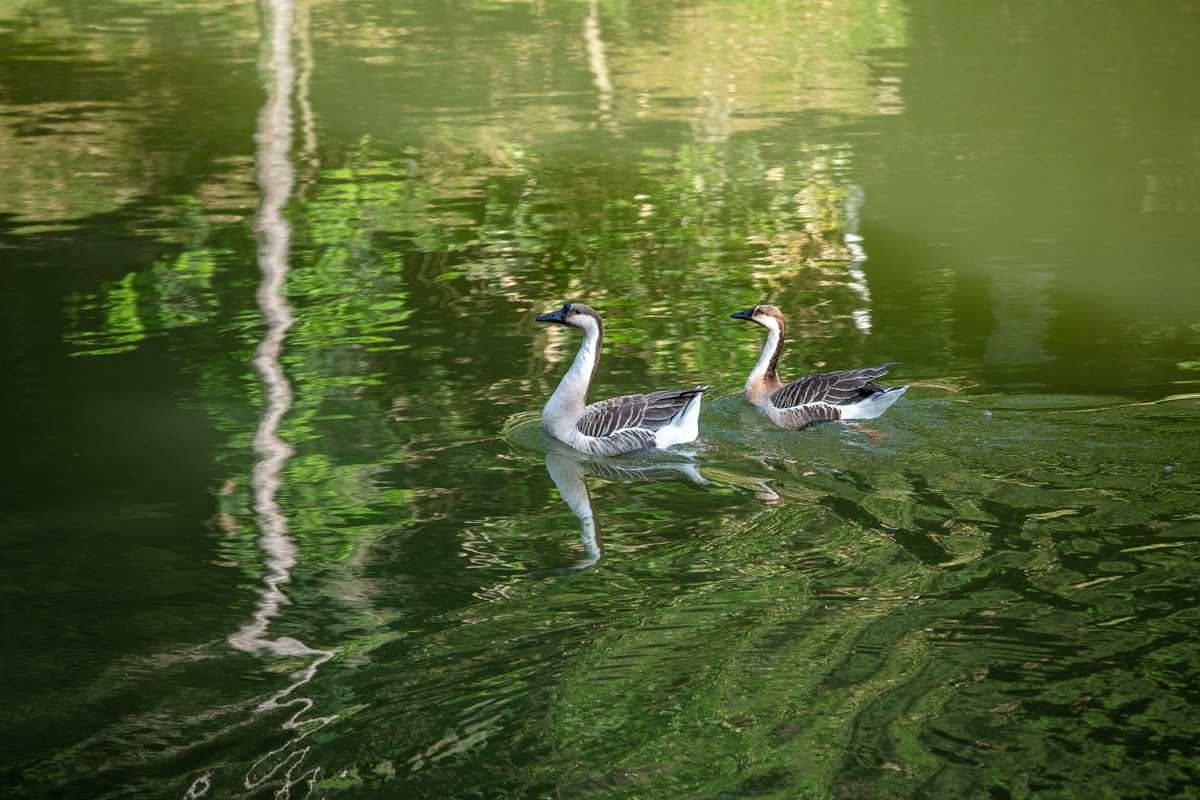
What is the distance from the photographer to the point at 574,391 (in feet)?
32.1

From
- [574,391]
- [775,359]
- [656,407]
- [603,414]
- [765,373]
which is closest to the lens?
[656,407]

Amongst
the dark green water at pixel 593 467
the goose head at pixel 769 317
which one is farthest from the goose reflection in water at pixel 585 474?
the goose head at pixel 769 317

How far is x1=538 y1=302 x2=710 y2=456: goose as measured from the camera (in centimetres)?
922

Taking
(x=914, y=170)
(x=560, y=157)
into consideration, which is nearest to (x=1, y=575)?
(x=560, y=157)

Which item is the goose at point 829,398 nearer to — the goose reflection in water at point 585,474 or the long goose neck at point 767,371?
the long goose neck at point 767,371

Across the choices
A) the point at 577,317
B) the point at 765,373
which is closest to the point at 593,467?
the point at 577,317

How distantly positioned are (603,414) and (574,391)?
1.53ft

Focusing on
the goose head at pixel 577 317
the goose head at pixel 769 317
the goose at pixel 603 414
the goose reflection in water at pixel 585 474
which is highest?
the goose head at pixel 577 317

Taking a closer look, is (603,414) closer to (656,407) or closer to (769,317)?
(656,407)

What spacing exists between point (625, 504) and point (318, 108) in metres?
18.3

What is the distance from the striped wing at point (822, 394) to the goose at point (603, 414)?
Result: 2.60ft

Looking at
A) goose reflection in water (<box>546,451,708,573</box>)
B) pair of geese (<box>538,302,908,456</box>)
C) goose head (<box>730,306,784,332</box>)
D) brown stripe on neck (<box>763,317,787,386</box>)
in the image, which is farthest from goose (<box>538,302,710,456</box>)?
goose head (<box>730,306,784,332</box>)

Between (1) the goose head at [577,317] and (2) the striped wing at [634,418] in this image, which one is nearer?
(2) the striped wing at [634,418]

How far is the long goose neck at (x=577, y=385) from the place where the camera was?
32.0ft
